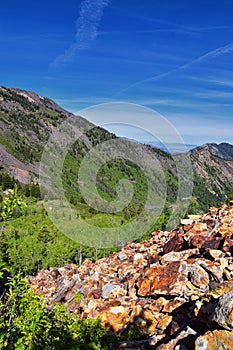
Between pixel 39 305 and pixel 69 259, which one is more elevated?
pixel 39 305

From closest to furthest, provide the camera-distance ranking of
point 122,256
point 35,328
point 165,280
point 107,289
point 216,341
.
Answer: point 35,328, point 216,341, point 165,280, point 107,289, point 122,256

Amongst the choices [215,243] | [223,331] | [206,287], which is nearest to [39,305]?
[223,331]

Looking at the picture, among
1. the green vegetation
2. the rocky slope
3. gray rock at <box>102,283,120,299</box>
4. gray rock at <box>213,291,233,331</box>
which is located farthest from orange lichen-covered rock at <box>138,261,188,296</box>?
the green vegetation

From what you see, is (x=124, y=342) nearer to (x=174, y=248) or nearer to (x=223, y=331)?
(x=223, y=331)

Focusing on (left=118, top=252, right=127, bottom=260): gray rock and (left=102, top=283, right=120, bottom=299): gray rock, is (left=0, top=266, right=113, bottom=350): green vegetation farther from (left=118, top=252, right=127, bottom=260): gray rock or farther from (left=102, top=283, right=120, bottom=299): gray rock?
(left=118, top=252, right=127, bottom=260): gray rock

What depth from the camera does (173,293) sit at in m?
23.7

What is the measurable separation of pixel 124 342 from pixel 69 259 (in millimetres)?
82741

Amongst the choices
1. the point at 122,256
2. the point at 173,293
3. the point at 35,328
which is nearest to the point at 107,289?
the point at 173,293

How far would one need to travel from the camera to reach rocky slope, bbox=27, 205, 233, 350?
1557cm

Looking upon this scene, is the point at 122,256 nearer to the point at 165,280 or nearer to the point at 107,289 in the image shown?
the point at 107,289

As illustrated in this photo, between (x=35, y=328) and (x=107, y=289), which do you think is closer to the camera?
(x=35, y=328)

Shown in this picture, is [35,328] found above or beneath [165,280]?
above

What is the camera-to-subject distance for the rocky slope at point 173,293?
15575mm

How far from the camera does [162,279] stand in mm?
25719
